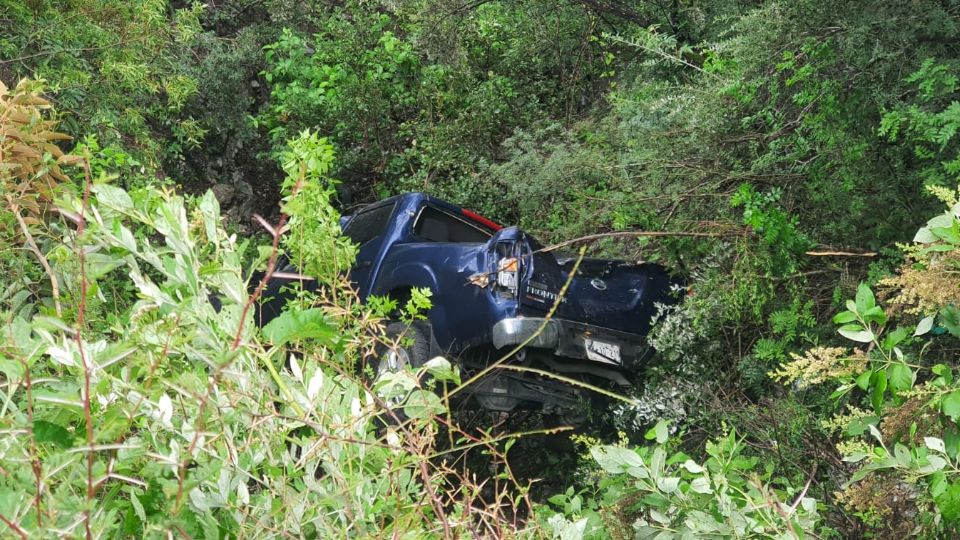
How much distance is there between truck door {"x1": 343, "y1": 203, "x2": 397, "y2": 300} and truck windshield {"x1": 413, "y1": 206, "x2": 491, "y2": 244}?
0.27 metres

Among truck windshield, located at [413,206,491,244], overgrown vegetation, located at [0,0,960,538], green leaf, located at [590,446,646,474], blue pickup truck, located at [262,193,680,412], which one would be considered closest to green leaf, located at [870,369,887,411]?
overgrown vegetation, located at [0,0,960,538]

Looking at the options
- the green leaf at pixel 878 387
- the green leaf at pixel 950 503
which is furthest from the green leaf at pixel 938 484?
the green leaf at pixel 878 387

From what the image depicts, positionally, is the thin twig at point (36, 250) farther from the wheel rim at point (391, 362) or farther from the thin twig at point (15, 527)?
the wheel rim at point (391, 362)

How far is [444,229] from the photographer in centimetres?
809

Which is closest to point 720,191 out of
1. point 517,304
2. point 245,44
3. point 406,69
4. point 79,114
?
point 517,304

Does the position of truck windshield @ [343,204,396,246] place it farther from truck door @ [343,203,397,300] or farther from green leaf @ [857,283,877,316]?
green leaf @ [857,283,877,316]

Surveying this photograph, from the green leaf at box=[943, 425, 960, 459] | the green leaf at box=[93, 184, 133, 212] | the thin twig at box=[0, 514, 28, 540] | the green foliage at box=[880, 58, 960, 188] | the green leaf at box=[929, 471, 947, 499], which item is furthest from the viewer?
the green foliage at box=[880, 58, 960, 188]

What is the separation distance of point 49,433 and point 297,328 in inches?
20.1

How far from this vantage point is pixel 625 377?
667 cm

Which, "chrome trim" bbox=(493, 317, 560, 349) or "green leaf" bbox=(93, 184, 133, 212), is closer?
"green leaf" bbox=(93, 184, 133, 212)

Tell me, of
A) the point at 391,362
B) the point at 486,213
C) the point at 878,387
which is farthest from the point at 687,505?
the point at 486,213

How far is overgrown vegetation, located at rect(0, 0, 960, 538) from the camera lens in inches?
79.7

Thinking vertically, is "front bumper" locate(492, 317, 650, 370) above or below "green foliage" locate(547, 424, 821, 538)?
below

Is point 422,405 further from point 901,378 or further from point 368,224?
point 368,224
